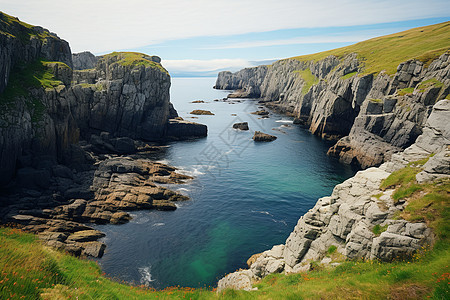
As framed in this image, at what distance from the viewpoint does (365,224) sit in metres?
20.1

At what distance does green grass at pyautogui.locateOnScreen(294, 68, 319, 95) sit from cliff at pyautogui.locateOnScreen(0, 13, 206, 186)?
7429 centimetres

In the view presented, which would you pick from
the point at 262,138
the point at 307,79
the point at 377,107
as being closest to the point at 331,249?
the point at 377,107

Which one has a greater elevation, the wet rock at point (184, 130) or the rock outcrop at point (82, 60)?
the rock outcrop at point (82, 60)

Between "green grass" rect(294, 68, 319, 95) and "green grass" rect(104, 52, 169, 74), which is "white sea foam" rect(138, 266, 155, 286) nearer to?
"green grass" rect(104, 52, 169, 74)

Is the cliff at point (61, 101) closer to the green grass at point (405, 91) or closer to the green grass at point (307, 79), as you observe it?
the green grass at point (405, 91)

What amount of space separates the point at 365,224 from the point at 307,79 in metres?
150

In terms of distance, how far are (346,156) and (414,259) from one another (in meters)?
65.2

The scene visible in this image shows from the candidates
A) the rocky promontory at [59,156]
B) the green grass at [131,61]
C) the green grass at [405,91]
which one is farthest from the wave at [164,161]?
the green grass at [405,91]

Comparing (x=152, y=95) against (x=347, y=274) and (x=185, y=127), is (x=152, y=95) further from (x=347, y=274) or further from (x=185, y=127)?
(x=347, y=274)

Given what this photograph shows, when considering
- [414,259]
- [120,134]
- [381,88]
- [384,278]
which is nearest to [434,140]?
[414,259]

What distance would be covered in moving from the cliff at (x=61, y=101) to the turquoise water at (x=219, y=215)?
785 inches

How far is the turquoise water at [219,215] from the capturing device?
33875mm

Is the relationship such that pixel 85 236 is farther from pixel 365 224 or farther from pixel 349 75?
pixel 349 75

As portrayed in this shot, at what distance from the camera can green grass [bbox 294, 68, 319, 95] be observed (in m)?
146
